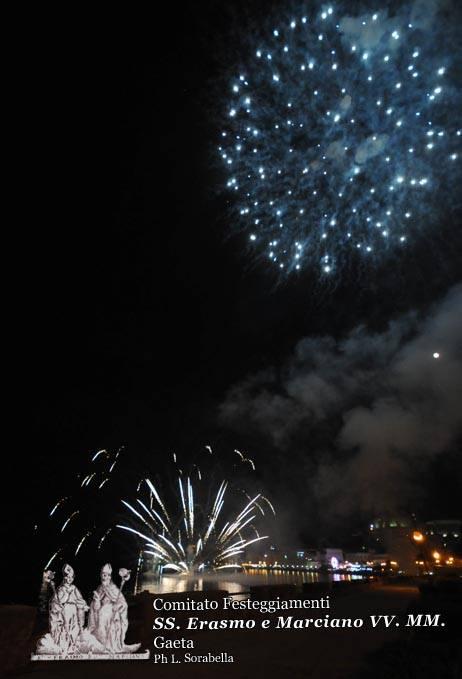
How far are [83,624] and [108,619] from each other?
462mm


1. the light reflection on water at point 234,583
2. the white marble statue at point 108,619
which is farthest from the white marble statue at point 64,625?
the light reflection on water at point 234,583

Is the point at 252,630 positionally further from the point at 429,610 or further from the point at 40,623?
the point at 40,623

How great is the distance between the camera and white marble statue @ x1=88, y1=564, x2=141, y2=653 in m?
8.01

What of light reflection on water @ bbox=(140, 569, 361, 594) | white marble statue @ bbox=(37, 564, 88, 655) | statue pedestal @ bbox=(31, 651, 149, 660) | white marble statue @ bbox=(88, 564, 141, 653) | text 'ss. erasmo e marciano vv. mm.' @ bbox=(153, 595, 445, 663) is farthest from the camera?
light reflection on water @ bbox=(140, 569, 361, 594)

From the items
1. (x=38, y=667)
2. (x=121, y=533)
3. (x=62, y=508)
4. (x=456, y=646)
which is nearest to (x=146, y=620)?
(x=38, y=667)

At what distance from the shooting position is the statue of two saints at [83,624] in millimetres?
7879

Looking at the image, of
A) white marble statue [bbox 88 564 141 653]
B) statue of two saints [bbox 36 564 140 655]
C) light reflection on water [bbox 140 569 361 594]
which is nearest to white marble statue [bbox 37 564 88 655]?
statue of two saints [bbox 36 564 140 655]

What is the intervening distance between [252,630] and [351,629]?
256cm

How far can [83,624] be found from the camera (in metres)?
8.02

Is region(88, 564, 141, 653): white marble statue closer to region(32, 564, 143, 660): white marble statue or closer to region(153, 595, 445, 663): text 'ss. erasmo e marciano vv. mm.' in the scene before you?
region(32, 564, 143, 660): white marble statue

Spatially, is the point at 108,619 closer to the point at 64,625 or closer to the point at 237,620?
the point at 64,625

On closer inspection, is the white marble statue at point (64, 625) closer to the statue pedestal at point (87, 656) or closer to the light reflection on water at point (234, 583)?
the statue pedestal at point (87, 656)

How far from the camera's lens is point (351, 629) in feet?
35.9

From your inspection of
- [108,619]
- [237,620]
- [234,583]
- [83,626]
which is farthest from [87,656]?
[234,583]
